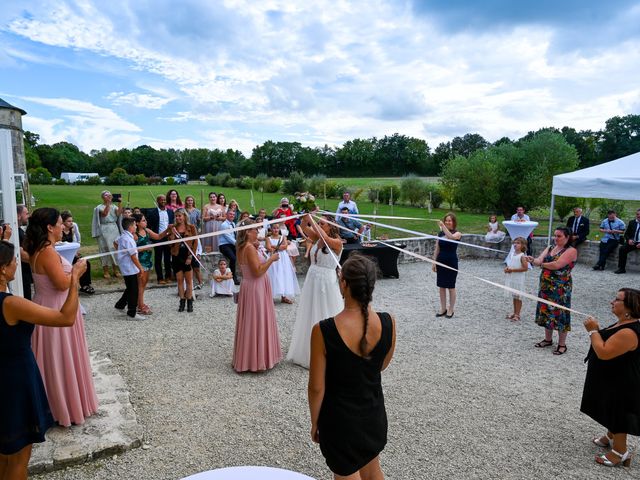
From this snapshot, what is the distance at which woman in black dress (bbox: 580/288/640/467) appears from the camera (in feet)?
12.1

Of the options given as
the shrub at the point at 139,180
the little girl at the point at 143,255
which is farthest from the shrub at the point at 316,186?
the shrub at the point at 139,180

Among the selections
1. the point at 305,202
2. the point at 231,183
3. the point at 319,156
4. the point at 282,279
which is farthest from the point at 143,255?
the point at 319,156

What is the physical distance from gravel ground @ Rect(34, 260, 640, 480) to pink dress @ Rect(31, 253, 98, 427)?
612 millimetres

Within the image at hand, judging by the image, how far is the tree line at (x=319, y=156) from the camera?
52750 millimetres

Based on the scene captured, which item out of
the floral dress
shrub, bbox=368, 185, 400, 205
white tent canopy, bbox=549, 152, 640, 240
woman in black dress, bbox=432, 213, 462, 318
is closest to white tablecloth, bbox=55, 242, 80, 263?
woman in black dress, bbox=432, 213, 462, 318

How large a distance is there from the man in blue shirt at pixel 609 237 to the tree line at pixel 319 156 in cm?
3576

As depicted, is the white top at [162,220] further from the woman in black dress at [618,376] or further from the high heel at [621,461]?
the high heel at [621,461]

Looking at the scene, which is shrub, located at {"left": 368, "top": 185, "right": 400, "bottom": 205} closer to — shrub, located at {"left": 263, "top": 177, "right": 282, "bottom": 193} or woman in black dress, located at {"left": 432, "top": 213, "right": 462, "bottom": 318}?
shrub, located at {"left": 263, "top": 177, "right": 282, "bottom": 193}

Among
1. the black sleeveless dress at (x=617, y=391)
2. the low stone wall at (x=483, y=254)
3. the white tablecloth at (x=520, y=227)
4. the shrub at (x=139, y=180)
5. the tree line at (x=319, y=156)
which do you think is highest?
the tree line at (x=319, y=156)

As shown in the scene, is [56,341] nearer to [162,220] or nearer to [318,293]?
[318,293]

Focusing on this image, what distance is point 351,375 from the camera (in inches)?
97.2

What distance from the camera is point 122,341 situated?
23.0 feet

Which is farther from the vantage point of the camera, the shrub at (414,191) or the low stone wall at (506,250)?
the shrub at (414,191)

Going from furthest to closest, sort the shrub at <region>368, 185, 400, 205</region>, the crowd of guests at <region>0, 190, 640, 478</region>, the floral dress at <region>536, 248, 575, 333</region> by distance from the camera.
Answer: the shrub at <region>368, 185, 400, 205</region>, the floral dress at <region>536, 248, 575, 333</region>, the crowd of guests at <region>0, 190, 640, 478</region>
